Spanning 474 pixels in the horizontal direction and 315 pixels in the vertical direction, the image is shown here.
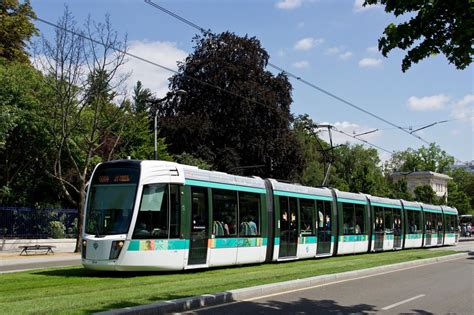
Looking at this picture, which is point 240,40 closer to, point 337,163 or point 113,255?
point 113,255

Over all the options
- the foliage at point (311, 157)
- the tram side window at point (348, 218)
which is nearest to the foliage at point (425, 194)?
the foliage at point (311, 157)

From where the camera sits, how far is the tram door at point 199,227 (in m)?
16.4

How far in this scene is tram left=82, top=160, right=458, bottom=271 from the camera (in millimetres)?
15055

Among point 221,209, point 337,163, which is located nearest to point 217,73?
point 221,209

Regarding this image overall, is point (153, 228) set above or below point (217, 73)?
below

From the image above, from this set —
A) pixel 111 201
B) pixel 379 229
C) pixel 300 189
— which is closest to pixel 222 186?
pixel 111 201

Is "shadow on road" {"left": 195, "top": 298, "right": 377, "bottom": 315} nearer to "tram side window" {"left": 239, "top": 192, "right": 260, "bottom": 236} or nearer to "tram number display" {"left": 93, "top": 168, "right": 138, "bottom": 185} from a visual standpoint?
"tram number display" {"left": 93, "top": 168, "right": 138, "bottom": 185}

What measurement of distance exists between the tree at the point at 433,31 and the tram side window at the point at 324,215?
47.6 feet

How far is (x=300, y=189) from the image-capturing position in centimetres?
2244

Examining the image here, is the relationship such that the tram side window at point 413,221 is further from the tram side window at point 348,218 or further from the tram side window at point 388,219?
the tram side window at point 348,218

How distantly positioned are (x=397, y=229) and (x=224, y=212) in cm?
1771

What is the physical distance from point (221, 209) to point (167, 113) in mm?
31634

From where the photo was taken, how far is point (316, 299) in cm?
1173

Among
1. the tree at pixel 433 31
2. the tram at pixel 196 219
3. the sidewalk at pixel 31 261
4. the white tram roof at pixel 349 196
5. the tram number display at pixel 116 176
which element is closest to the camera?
the tree at pixel 433 31
